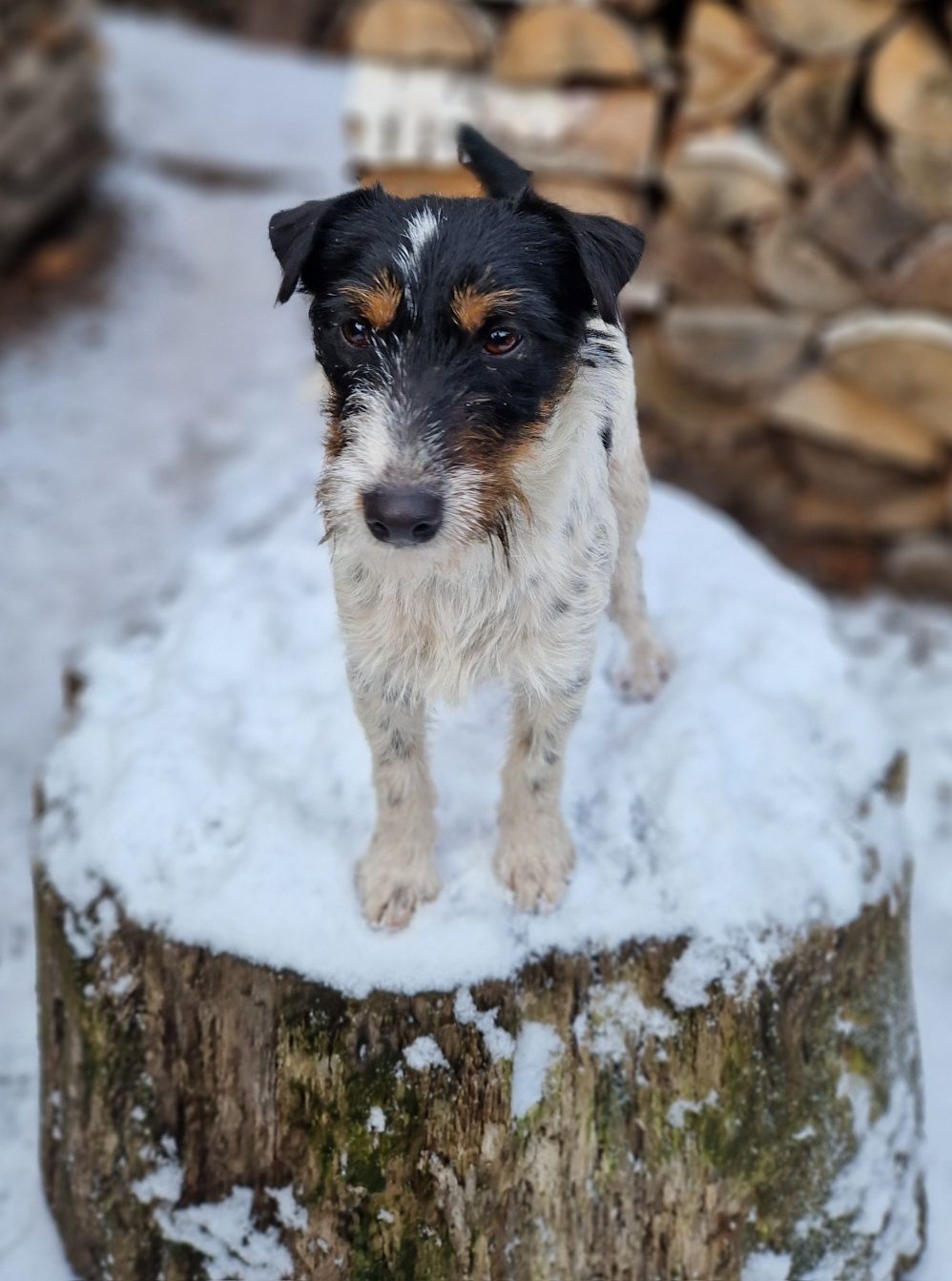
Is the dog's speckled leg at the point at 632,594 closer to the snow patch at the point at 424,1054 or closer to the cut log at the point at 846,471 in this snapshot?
the snow patch at the point at 424,1054

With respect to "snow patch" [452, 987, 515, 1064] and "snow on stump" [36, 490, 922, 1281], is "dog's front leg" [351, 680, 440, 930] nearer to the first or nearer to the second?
"snow on stump" [36, 490, 922, 1281]

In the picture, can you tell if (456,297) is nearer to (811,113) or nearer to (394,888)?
(394,888)

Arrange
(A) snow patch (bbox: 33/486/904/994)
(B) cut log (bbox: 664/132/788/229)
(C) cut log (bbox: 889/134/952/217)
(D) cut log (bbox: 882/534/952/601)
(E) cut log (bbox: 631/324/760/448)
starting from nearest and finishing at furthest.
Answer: (A) snow patch (bbox: 33/486/904/994) → (C) cut log (bbox: 889/134/952/217) → (B) cut log (bbox: 664/132/788/229) → (E) cut log (bbox: 631/324/760/448) → (D) cut log (bbox: 882/534/952/601)

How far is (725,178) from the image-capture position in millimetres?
4930

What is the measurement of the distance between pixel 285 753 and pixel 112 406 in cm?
451

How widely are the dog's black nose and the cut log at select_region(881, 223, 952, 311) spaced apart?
3815 millimetres

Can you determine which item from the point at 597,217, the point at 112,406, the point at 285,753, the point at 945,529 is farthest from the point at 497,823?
the point at 112,406

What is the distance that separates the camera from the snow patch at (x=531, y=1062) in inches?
96.7

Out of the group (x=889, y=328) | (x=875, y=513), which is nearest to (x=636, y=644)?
(x=889, y=328)

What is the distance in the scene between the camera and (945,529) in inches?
226

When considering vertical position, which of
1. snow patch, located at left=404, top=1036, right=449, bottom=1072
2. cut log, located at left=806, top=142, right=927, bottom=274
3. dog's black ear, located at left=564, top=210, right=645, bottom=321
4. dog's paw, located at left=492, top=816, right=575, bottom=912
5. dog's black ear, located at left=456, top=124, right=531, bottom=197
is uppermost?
dog's black ear, located at left=564, top=210, right=645, bottom=321

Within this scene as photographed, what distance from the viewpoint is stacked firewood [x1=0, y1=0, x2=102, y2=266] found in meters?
6.89

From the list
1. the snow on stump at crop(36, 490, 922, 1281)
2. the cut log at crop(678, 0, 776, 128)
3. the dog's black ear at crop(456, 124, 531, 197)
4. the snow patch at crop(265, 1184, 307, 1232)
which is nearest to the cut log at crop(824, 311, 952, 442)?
the cut log at crop(678, 0, 776, 128)

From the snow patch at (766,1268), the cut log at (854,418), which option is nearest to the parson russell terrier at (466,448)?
the snow patch at (766,1268)
